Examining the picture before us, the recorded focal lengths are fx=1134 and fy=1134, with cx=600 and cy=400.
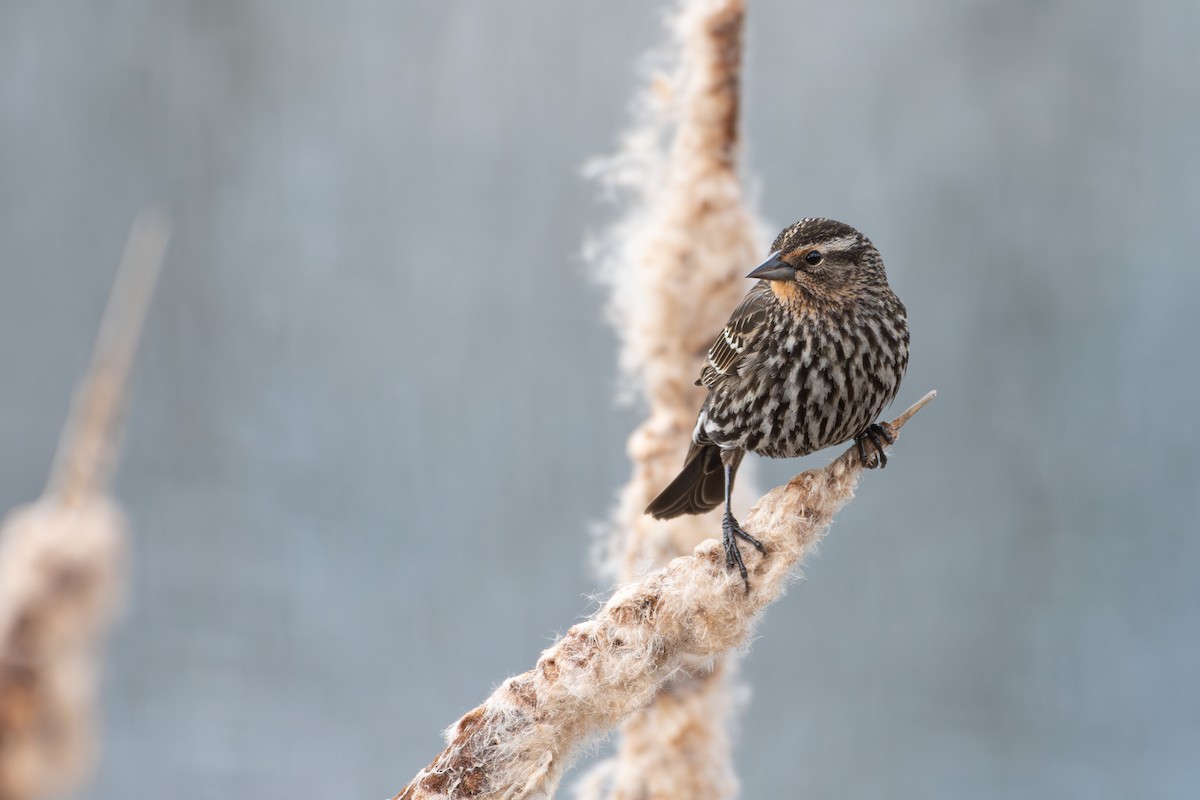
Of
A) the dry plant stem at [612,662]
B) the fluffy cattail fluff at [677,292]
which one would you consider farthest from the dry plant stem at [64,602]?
the fluffy cattail fluff at [677,292]

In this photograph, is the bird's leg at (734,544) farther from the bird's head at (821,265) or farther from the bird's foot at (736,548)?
the bird's head at (821,265)

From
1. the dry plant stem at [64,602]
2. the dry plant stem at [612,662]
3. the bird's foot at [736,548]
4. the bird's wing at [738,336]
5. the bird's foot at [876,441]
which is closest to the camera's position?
the dry plant stem at [64,602]

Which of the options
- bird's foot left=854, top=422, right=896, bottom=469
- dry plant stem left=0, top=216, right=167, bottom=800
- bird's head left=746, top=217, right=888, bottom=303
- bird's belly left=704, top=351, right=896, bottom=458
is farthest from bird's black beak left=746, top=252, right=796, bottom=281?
dry plant stem left=0, top=216, right=167, bottom=800

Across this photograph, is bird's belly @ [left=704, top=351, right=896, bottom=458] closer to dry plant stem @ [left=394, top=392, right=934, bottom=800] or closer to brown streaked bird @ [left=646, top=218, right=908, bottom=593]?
brown streaked bird @ [left=646, top=218, right=908, bottom=593]

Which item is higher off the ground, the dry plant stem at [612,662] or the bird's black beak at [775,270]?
the bird's black beak at [775,270]

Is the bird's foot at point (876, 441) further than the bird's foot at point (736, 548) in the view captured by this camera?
Yes

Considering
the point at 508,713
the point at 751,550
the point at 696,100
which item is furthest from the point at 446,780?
the point at 696,100

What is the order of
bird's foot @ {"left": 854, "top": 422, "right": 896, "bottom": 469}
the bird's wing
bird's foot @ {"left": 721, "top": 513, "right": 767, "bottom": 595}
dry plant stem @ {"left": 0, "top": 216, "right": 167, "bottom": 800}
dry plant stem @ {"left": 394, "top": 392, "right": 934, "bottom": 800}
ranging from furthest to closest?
the bird's wing < bird's foot @ {"left": 854, "top": 422, "right": 896, "bottom": 469} < bird's foot @ {"left": 721, "top": 513, "right": 767, "bottom": 595} < dry plant stem @ {"left": 394, "top": 392, "right": 934, "bottom": 800} < dry plant stem @ {"left": 0, "top": 216, "right": 167, "bottom": 800}

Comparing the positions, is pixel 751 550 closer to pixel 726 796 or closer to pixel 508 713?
pixel 508 713

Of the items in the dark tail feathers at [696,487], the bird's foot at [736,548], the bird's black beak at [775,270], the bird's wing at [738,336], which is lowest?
the bird's foot at [736,548]
